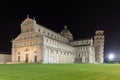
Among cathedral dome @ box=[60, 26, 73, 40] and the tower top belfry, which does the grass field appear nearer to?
cathedral dome @ box=[60, 26, 73, 40]

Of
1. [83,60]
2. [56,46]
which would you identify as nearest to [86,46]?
[83,60]

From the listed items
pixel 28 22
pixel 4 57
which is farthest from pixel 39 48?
pixel 4 57

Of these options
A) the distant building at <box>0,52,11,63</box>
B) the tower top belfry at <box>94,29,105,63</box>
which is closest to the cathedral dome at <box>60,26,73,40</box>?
the tower top belfry at <box>94,29,105,63</box>

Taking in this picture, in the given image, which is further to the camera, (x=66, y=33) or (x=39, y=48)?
(x=66, y=33)

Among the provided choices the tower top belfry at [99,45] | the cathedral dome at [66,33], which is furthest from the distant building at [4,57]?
the tower top belfry at [99,45]

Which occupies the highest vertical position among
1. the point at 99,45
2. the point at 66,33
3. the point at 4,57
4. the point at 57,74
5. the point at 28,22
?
the point at 28,22

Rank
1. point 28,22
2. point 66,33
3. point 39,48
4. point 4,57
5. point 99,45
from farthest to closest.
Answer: point 99,45, point 66,33, point 4,57, point 28,22, point 39,48

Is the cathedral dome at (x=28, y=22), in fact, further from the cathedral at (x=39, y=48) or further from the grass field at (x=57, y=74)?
the grass field at (x=57, y=74)

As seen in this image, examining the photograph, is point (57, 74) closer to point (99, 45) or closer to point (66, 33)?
point (66, 33)

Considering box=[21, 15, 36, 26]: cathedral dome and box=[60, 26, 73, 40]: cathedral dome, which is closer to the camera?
box=[21, 15, 36, 26]: cathedral dome

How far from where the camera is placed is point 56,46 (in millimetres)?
73062

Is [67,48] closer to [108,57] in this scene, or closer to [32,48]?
[32,48]

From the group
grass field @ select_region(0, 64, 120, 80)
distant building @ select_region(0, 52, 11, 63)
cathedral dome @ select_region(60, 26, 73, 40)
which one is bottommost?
distant building @ select_region(0, 52, 11, 63)

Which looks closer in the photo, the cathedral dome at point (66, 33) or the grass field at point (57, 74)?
the grass field at point (57, 74)
